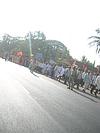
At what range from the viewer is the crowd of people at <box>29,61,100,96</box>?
30.5 metres

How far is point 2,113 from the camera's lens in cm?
1170

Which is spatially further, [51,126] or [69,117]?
[69,117]

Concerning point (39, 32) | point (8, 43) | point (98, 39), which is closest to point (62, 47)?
point (39, 32)

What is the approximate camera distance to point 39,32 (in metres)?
147

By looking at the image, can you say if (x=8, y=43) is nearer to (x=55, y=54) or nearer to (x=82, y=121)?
(x=55, y=54)

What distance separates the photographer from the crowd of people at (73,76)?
30500 millimetres

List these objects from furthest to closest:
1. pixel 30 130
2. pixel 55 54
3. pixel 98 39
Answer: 1. pixel 55 54
2. pixel 98 39
3. pixel 30 130

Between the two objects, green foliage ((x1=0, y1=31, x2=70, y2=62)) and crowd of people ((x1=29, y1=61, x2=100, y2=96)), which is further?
green foliage ((x1=0, y1=31, x2=70, y2=62))

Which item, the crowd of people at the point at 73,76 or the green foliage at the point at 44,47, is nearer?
the crowd of people at the point at 73,76

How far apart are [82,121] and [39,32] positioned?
13488cm

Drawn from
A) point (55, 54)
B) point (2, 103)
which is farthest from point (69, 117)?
point (55, 54)

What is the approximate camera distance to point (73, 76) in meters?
30.5

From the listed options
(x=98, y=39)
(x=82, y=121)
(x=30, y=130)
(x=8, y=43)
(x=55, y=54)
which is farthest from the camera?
(x=8, y=43)

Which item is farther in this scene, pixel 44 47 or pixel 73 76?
pixel 44 47
